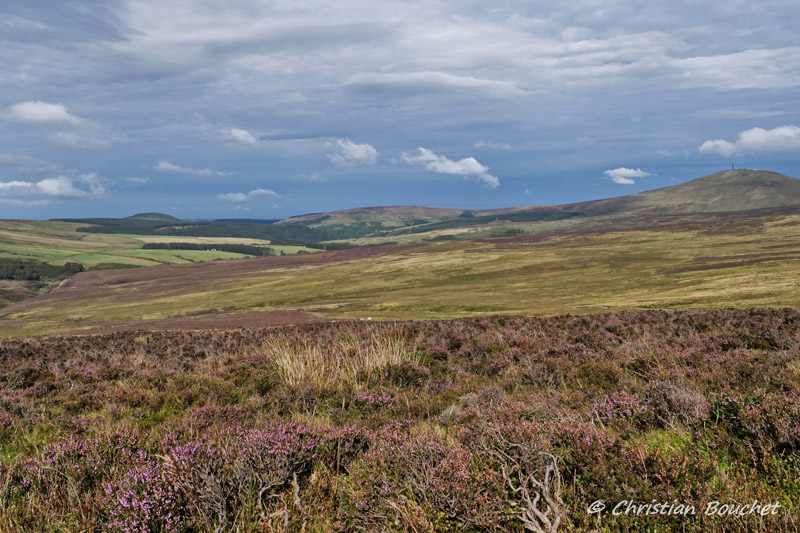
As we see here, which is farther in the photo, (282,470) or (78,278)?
(78,278)

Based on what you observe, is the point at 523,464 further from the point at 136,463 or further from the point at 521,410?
the point at 136,463

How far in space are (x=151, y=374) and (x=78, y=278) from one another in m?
150

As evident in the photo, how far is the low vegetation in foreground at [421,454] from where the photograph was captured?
11.9 ft

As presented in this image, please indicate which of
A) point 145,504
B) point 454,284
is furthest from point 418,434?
point 454,284

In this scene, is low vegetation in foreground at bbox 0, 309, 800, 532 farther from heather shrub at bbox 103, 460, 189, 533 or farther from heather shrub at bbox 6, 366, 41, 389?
heather shrub at bbox 6, 366, 41, 389

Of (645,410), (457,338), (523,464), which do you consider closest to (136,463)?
(523,464)

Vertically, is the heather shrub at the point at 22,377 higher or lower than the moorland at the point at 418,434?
lower

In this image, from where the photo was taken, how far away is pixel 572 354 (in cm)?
1122

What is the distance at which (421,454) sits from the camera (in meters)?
4.45

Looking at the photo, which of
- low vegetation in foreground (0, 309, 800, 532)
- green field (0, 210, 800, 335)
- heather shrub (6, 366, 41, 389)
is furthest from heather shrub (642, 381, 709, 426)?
green field (0, 210, 800, 335)

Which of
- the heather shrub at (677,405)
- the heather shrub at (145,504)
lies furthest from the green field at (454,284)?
the heather shrub at (145,504)

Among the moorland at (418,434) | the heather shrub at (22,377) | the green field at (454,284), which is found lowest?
the green field at (454,284)

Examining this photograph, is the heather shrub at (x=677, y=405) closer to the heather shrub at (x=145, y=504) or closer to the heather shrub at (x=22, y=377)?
the heather shrub at (x=145, y=504)

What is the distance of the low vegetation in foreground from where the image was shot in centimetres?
364
